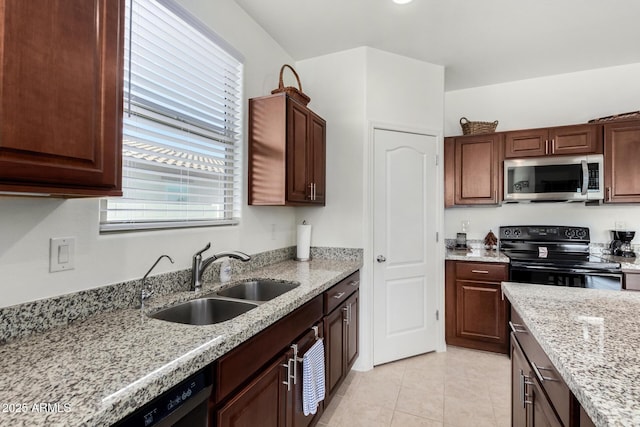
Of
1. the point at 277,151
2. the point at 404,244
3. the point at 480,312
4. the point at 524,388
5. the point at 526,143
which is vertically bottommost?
the point at 480,312

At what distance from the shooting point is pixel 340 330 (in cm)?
219

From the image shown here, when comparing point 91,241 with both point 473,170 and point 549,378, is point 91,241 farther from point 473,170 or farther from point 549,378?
point 473,170

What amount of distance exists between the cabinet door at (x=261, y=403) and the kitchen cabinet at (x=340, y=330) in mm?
569

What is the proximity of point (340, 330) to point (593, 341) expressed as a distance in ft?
4.89

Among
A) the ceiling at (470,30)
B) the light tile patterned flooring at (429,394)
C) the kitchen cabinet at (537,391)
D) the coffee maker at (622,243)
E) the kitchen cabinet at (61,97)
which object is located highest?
the ceiling at (470,30)

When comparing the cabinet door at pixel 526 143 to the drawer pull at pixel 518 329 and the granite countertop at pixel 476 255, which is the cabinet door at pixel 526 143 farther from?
the drawer pull at pixel 518 329

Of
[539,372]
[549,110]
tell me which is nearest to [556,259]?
[549,110]

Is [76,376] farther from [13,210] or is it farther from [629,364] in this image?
[629,364]

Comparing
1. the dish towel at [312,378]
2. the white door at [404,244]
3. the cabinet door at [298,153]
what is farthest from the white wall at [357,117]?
the dish towel at [312,378]

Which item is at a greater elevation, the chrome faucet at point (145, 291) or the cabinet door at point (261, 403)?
the chrome faucet at point (145, 291)

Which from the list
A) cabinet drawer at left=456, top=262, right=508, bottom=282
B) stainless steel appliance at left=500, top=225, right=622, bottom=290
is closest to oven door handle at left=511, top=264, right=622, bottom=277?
stainless steel appliance at left=500, top=225, right=622, bottom=290

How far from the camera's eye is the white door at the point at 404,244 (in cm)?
278

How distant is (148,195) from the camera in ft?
5.09

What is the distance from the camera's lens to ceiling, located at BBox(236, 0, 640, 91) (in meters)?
2.22
